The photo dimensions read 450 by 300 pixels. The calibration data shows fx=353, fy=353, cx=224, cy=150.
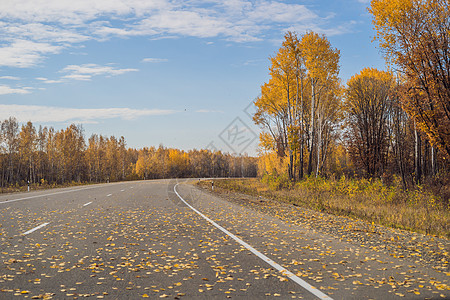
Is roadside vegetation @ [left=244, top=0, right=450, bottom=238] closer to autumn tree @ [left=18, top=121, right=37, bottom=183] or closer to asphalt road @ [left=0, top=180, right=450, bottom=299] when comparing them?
asphalt road @ [left=0, top=180, right=450, bottom=299]

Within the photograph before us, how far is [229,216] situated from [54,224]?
20.2 feet

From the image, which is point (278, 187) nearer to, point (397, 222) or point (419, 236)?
point (397, 222)

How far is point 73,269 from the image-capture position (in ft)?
20.0

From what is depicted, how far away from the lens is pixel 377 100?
34.8 m

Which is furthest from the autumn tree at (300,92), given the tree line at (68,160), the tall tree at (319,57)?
the tree line at (68,160)

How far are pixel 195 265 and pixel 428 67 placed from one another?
1323cm

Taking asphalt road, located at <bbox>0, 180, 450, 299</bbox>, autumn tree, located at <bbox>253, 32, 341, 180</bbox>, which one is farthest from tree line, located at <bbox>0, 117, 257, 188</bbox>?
asphalt road, located at <bbox>0, 180, 450, 299</bbox>

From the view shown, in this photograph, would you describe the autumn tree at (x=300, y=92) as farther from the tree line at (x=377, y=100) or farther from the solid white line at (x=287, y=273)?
the solid white line at (x=287, y=273)

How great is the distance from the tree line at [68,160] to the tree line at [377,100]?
160 feet

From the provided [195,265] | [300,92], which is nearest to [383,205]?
[195,265]

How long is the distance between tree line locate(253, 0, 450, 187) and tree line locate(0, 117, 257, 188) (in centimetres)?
4862

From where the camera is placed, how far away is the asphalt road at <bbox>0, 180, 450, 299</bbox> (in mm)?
5012

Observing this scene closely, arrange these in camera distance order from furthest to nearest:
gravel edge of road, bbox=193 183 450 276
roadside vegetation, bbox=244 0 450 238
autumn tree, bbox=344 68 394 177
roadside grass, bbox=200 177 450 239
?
autumn tree, bbox=344 68 394 177
roadside vegetation, bbox=244 0 450 238
roadside grass, bbox=200 177 450 239
gravel edge of road, bbox=193 183 450 276

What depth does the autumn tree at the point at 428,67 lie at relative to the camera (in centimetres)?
1424
